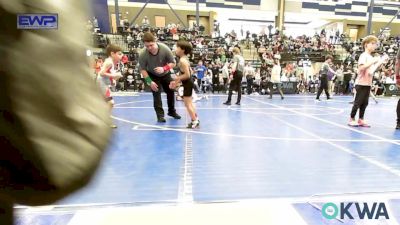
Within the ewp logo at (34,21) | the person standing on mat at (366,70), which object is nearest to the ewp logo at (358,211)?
the ewp logo at (34,21)

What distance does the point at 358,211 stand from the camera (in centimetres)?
185

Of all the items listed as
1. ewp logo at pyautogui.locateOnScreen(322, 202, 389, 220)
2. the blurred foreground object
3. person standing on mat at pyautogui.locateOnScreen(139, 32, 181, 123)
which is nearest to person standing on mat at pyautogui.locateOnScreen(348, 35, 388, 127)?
person standing on mat at pyautogui.locateOnScreen(139, 32, 181, 123)

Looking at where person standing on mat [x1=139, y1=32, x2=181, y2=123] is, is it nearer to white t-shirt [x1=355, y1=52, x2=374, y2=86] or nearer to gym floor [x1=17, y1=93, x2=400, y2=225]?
gym floor [x1=17, y1=93, x2=400, y2=225]

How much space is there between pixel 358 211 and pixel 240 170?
1339 millimetres

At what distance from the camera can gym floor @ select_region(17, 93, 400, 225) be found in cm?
218

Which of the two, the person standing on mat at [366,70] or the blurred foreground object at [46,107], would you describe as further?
the person standing on mat at [366,70]

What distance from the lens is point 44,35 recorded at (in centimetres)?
39

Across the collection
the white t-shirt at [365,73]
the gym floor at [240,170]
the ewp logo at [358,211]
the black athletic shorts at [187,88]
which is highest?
the white t-shirt at [365,73]

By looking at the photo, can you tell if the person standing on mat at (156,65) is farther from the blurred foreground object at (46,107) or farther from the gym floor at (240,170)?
the blurred foreground object at (46,107)

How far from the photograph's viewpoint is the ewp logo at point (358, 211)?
1795 mm

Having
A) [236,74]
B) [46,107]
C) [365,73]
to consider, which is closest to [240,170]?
[46,107]

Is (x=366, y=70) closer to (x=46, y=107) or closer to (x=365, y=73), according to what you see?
(x=365, y=73)

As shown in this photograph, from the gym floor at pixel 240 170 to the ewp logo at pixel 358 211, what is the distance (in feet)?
0.22

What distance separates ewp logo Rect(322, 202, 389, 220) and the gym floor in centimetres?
7
